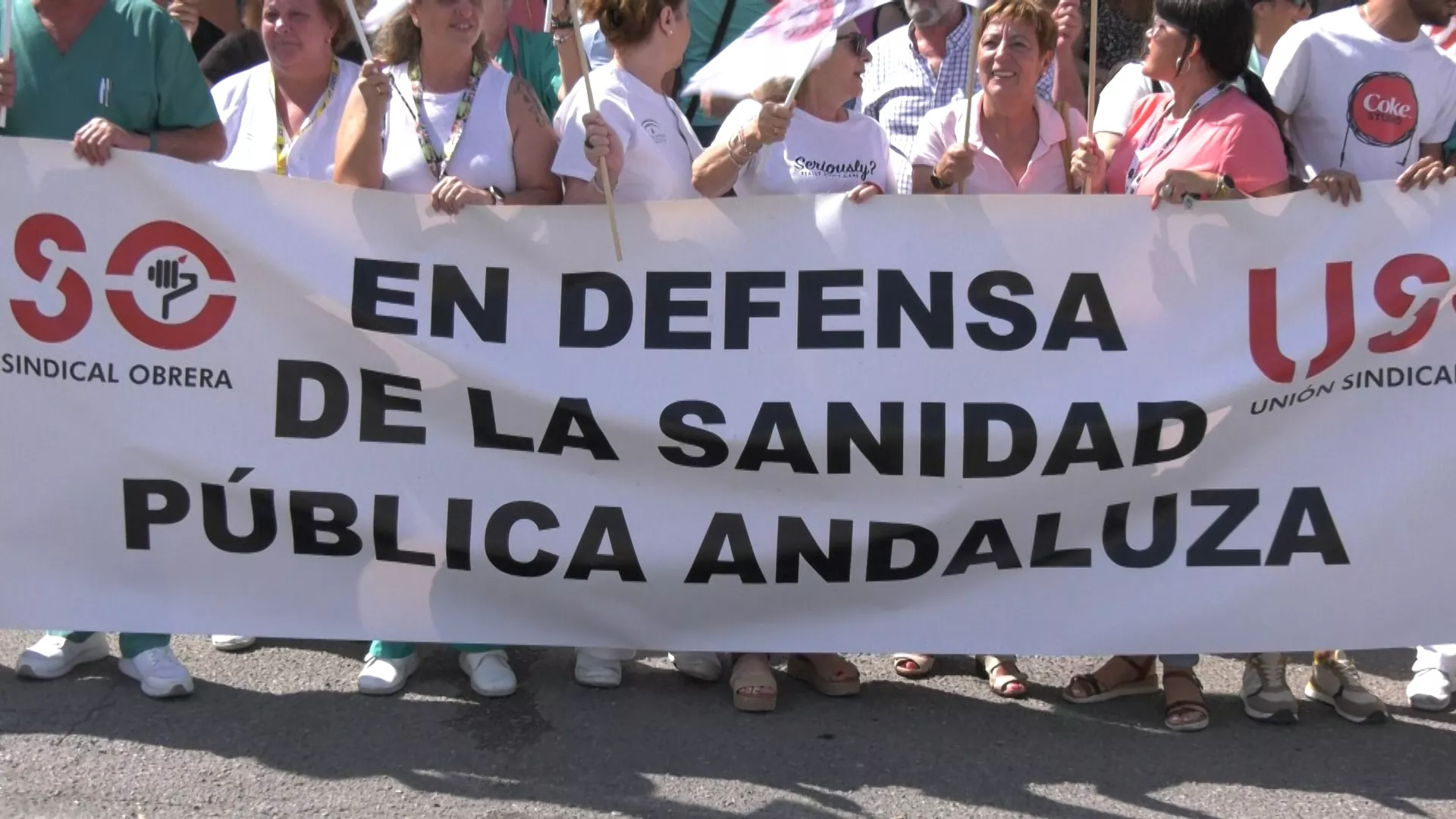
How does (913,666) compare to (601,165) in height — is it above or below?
below

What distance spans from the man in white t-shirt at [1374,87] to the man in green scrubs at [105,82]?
3.05 metres

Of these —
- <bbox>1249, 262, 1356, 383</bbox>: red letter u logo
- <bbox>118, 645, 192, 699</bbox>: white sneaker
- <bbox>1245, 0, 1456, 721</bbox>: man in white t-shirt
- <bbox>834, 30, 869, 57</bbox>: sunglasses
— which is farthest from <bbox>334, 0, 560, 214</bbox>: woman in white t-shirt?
<bbox>1245, 0, 1456, 721</bbox>: man in white t-shirt

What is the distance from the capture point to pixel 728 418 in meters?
4.40

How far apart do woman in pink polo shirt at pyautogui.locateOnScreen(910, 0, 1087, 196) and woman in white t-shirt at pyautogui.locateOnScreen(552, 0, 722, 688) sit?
67 cm

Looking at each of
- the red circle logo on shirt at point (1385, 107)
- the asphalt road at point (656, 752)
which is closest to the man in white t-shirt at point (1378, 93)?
the red circle logo on shirt at point (1385, 107)

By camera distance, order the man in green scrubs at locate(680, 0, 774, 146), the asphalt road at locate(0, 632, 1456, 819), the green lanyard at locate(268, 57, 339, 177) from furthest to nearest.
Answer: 1. the man in green scrubs at locate(680, 0, 774, 146)
2. the green lanyard at locate(268, 57, 339, 177)
3. the asphalt road at locate(0, 632, 1456, 819)

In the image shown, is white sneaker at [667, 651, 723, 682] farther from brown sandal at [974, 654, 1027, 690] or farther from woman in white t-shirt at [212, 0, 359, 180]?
woman in white t-shirt at [212, 0, 359, 180]

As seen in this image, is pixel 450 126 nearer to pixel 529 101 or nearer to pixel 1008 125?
pixel 529 101

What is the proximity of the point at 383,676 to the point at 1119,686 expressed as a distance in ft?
6.50

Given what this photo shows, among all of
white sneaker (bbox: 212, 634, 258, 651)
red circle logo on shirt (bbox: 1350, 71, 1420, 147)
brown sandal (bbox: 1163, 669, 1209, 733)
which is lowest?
white sneaker (bbox: 212, 634, 258, 651)

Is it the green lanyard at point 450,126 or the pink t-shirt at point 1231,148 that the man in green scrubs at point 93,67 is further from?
the pink t-shirt at point 1231,148

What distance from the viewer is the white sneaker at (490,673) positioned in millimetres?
4523

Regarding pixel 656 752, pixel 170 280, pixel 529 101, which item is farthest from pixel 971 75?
pixel 170 280

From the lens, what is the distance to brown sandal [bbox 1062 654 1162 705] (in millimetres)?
4574
